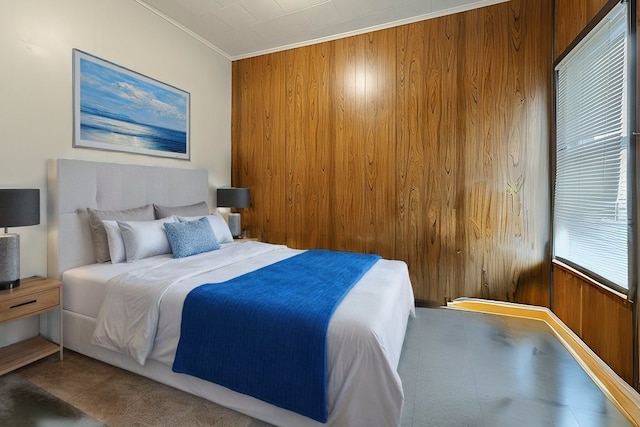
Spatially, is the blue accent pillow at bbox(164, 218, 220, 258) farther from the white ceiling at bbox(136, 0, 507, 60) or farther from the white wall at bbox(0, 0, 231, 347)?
the white ceiling at bbox(136, 0, 507, 60)

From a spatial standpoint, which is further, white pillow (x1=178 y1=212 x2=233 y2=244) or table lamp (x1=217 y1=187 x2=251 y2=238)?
table lamp (x1=217 y1=187 x2=251 y2=238)

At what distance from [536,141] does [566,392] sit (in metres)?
2.17

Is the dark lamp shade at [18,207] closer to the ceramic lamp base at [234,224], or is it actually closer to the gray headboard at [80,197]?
the gray headboard at [80,197]

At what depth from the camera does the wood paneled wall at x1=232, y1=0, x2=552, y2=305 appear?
300 centimetres

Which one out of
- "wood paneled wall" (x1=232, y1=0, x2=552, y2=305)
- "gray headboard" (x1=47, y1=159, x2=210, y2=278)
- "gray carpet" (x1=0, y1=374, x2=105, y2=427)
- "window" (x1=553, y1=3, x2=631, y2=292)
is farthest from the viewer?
"wood paneled wall" (x1=232, y1=0, x2=552, y2=305)

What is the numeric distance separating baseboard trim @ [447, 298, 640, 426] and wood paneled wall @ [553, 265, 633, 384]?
0.04m

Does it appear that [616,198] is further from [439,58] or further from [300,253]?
[300,253]

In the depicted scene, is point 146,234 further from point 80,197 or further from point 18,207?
point 18,207

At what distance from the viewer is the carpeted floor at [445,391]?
5.38 ft

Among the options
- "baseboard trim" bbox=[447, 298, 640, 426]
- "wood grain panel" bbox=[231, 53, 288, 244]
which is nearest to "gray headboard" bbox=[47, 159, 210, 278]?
"wood grain panel" bbox=[231, 53, 288, 244]

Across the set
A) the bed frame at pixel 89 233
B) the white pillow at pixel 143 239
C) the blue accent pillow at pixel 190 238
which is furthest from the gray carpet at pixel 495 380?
the white pillow at pixel 143 239

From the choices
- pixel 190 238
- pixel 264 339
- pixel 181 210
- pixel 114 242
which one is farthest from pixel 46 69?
pixel 264 339

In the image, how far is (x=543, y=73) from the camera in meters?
2.92

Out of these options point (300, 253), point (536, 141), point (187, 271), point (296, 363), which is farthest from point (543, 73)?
point (187, 271)
